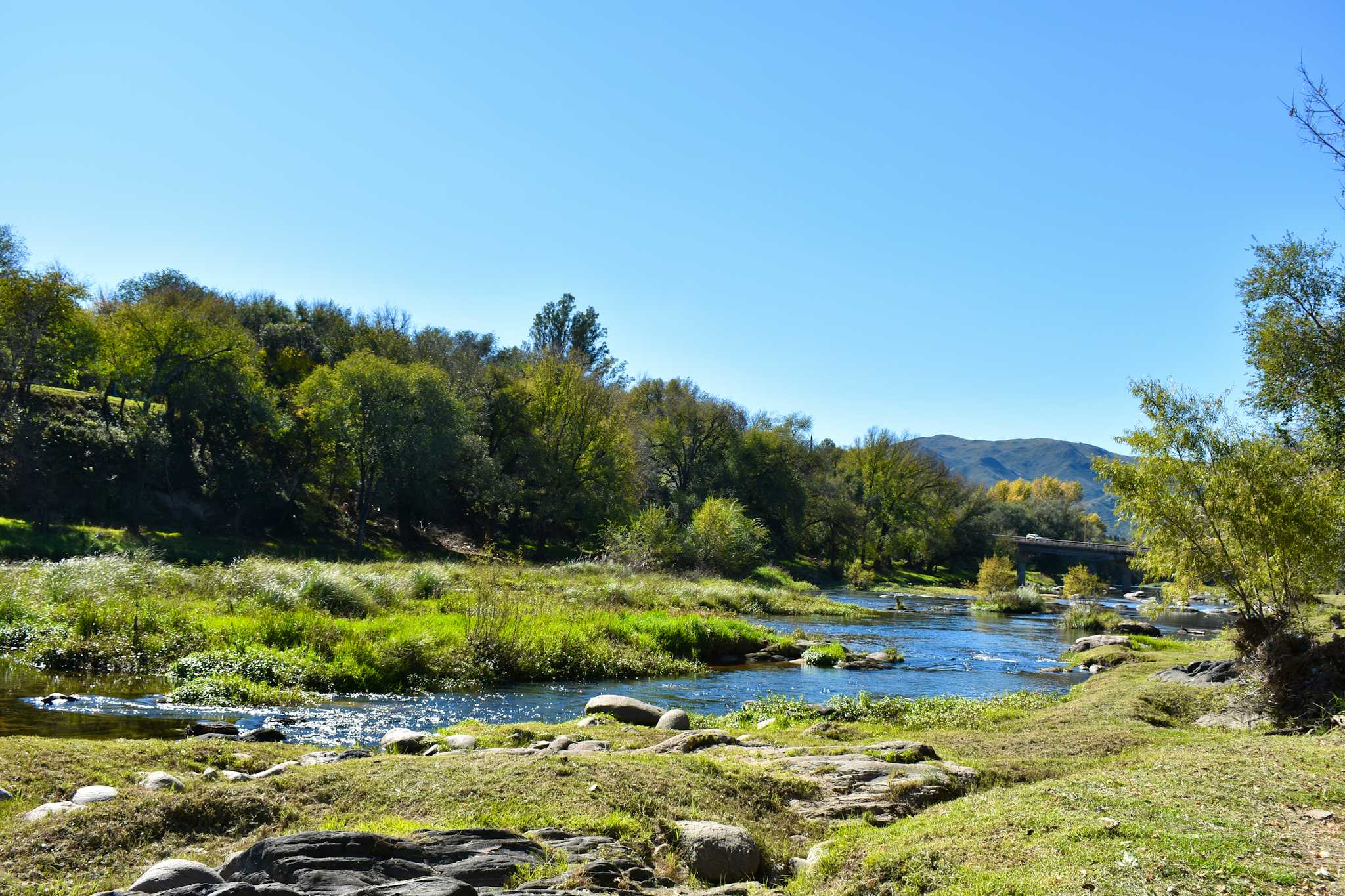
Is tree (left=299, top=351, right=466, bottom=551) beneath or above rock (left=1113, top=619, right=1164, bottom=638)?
above

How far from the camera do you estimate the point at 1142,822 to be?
707 centimetres

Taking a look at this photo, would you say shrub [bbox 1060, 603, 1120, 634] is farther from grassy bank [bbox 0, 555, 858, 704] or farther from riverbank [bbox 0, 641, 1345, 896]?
riverbank [bbox 0, 641, 1345, 896]

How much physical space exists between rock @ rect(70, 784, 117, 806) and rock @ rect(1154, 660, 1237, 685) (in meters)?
19.8

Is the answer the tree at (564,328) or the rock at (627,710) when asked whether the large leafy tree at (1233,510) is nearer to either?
the rock at (627,710)

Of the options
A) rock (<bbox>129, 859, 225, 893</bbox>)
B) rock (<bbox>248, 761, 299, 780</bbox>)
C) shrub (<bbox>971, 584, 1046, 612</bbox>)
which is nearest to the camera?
rock (<bbox>129, 859, 225, 893</bbox>)

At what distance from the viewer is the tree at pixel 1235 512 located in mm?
17031

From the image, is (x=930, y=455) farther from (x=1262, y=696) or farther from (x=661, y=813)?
(x=661, y=813)

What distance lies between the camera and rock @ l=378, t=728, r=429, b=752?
457 inches

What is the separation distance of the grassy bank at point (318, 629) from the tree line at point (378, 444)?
23172 millimetres

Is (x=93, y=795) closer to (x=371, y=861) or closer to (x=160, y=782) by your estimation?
(x=160, y=782)

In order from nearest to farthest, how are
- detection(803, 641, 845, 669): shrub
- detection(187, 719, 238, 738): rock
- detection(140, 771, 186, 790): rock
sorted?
detection(140, 771, 186, 790): rock < detection(187, 719, 238, 738): rock < detection(803, 641, 845, 669): shrub

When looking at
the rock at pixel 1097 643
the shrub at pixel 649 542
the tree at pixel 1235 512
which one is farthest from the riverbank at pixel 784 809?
the shrub at pixel 649 542

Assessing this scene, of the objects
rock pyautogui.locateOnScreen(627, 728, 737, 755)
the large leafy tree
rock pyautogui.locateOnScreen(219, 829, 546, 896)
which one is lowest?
rock pyautogui.locateOnScreen(627, 728, 737, 755)

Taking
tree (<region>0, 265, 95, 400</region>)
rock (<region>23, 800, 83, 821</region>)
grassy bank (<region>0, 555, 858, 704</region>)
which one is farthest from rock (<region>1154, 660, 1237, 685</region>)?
tree (<region>0, 265, 95, 400</region>)
